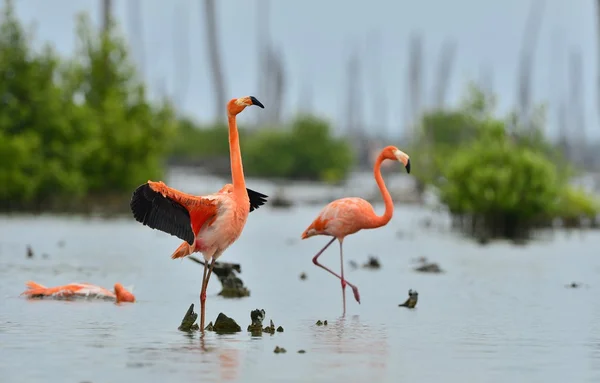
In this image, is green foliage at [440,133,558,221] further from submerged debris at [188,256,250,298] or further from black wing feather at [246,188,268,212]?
black wing feather at [246,188,268,212]

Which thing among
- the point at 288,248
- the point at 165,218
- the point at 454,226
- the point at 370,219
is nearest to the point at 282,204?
the point at 454,226

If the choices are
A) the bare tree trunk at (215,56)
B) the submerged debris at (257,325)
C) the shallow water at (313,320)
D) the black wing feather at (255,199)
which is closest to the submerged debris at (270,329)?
the submerged debris at (257,325)

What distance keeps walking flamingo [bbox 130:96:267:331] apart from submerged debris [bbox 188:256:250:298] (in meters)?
3.46

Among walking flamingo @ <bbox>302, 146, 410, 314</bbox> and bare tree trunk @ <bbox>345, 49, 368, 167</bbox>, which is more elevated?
bare tree trunk @ <bbox>345, 49, 368, 167</bbox>

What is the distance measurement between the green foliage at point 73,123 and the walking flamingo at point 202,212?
2820 cm

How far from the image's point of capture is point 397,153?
15.5 metres

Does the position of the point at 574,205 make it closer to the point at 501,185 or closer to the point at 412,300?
the point at 501,185

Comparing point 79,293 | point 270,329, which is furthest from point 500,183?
point 270,329

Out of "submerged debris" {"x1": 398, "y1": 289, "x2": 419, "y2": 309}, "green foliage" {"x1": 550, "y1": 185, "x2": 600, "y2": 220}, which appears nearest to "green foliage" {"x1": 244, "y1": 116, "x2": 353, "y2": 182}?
"green foliage" {"x1": 550, "y1": 185, "x2": 600, "y2": 220}

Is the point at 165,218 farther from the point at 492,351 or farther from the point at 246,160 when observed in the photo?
the point at 246,160

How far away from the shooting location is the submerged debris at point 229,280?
16703 mm

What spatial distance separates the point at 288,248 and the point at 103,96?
22.0m

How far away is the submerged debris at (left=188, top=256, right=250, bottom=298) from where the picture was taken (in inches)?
658

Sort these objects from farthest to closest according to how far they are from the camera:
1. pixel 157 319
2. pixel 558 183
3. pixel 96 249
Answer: pixel 558 183 < pixel 96 249 < pixel 157 319
